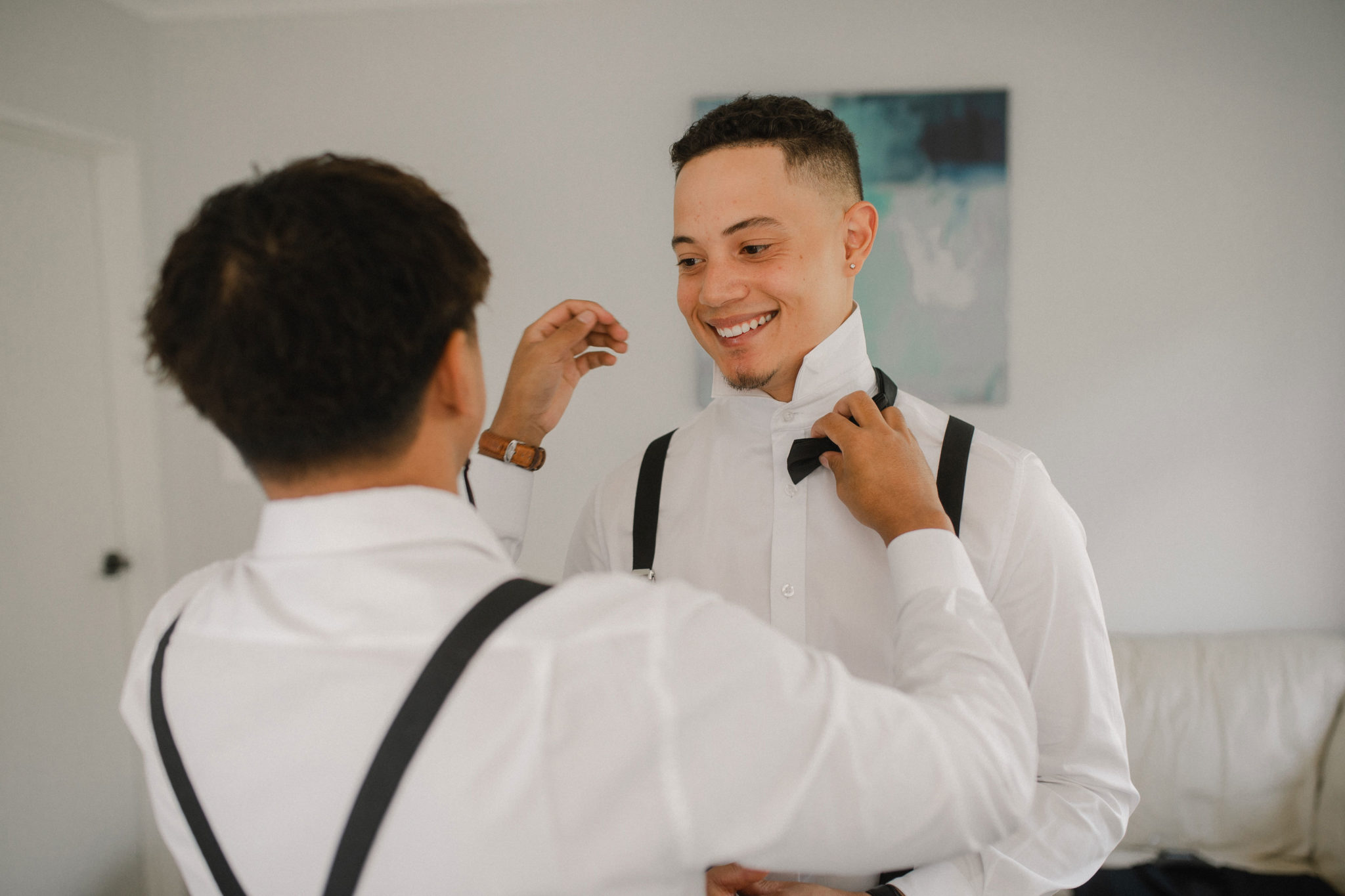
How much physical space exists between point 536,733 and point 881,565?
71cm

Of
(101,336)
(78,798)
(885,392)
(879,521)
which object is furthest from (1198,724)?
(101,336)

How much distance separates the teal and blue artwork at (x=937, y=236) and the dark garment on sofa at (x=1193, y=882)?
145 centimetres

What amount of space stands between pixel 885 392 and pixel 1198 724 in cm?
190

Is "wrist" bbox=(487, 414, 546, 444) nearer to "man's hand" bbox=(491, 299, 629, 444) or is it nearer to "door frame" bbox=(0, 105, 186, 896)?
"man's hand" bbox=(491, 299, 629, 444)

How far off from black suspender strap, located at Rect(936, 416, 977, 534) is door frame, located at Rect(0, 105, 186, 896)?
2.72m

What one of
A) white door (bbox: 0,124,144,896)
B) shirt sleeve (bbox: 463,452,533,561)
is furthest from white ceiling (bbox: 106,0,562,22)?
shirt sleeve (bbox: 463,452,533,561)

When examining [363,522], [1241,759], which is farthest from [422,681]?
[1241,759]

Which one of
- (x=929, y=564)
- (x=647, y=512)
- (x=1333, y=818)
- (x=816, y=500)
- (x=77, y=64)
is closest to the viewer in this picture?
(x=929, y=564)

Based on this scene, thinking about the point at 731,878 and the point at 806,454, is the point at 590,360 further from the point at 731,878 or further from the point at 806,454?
the point at 731,878

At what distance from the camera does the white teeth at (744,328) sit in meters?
1.23

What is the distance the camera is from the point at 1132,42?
7.95ft

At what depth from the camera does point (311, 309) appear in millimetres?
602

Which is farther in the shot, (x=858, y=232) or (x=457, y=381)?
(x=858, y=232)

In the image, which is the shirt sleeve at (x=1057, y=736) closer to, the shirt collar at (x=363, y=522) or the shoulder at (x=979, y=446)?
the shoulder at (x=979, y=446)
